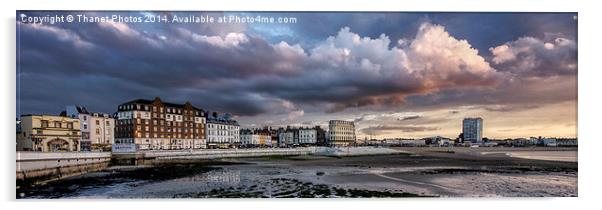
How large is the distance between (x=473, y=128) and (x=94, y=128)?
19.6 ft

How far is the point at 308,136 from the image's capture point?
28.1 ft

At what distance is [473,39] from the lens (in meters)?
7.69

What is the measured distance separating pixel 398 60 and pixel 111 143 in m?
4.74

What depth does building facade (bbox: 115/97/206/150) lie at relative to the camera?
788 centimetres

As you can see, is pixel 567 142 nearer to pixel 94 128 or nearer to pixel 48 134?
pixel 94 128

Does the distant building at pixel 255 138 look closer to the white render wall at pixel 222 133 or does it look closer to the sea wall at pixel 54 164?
the white render wall at pixel 222 133

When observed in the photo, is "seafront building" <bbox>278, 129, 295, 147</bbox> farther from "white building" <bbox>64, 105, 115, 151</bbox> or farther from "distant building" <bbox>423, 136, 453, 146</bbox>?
"white building" <bbox>64, 105, 115, 151</bbox>

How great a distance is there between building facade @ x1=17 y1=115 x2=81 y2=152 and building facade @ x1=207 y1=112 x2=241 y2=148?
2006mm

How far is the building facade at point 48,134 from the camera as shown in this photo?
724 cm

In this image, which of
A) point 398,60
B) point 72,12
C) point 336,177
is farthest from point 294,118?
point 72,12

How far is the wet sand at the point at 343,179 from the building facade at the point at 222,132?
341mm

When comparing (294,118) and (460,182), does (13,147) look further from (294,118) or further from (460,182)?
(460,182)

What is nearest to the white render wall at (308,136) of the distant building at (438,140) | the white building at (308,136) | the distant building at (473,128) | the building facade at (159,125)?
the white building at (308,136)

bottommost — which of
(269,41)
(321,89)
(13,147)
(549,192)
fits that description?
(549,192)
